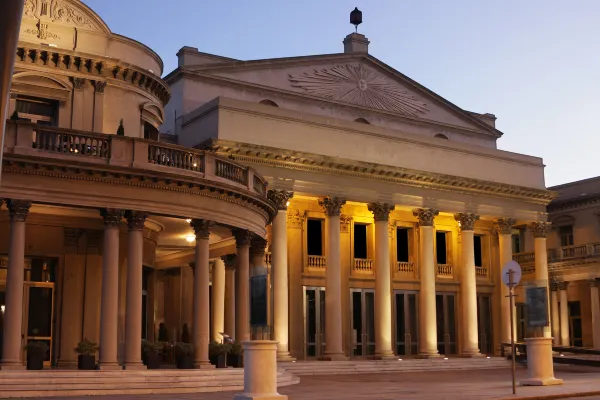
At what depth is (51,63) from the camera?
81.6 ft

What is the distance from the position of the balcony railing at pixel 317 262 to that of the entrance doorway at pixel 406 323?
493 cm

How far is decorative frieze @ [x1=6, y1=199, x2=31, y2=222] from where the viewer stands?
1869 cm

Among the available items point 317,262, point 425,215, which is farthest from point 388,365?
point 425,215

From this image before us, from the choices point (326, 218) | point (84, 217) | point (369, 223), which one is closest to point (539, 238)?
point (369, 223)

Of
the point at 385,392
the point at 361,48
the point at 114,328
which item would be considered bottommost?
the point at 385,392

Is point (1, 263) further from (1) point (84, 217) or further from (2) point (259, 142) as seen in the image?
(2) point (259, 142)

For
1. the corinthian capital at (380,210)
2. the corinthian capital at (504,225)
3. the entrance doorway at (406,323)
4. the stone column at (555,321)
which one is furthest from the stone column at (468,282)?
the stone column at (555,321)

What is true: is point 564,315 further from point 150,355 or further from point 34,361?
point 34,361

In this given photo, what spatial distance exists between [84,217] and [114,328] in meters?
4.10

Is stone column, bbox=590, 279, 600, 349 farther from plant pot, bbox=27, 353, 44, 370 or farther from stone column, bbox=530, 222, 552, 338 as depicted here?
plant pot, bbox=27, 353, 44, 370

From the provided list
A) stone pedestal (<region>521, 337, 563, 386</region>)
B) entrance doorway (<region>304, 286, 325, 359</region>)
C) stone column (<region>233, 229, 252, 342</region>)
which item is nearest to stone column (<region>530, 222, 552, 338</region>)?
entrance doorway (<region>304, 286, 325, 359</region>)

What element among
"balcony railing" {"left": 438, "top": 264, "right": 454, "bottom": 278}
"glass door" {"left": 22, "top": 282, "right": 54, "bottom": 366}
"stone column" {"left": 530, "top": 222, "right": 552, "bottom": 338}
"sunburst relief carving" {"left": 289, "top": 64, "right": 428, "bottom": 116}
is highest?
"sunburst relief carving" {"left": 289, "top": 64, "right": 428, "bottom": 116}

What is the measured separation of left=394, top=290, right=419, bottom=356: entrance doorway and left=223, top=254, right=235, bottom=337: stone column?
12.0 metres


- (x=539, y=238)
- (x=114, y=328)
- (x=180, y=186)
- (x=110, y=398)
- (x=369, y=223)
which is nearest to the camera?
(x=110, y=398)
